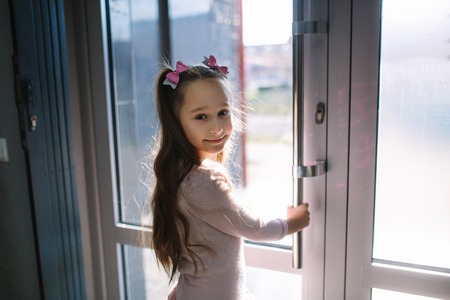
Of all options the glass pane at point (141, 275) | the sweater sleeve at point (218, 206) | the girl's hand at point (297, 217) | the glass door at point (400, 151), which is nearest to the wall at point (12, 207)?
the glass pane at point (141, 275)

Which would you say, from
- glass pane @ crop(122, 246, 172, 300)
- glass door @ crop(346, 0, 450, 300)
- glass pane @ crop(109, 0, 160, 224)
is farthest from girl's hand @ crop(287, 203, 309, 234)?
A: glass pane @ crop(122, 246, 172, 300)

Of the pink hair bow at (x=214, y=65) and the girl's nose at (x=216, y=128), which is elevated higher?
the pink hair bow at (x=214, y=65)

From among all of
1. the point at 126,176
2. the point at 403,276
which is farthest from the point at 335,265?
the point at 126,176

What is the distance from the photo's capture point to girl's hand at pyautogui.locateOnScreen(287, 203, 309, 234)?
1095mm

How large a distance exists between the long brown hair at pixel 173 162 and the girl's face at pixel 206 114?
0.7 inches

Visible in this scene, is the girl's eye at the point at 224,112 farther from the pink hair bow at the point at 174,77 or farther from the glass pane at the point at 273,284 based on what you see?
Answer: the glass pane at the point at 273,284

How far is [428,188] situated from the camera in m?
1.09

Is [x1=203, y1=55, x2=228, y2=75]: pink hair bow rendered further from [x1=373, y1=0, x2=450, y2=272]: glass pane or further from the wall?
the wall

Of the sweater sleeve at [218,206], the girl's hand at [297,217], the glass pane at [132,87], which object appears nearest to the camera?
the sweater sleeve at [218,206]

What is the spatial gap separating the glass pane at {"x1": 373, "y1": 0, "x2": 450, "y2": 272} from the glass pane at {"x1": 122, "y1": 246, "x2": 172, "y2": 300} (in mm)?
896

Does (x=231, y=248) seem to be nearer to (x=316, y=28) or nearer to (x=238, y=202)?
(x=238, y=202)

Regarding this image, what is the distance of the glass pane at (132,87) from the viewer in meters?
1.49

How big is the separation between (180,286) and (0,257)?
0.84 meters

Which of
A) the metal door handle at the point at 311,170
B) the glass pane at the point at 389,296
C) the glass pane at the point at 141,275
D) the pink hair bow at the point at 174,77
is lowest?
the glass pane at the point at 141,275
